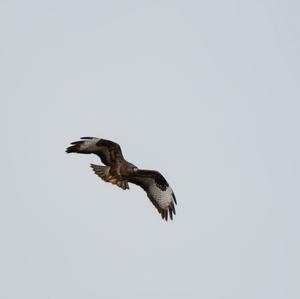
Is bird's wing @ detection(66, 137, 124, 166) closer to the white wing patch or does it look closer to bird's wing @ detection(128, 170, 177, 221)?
bird's wing @ detection(128, 170, 177, 221)

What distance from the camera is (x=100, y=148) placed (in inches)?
695

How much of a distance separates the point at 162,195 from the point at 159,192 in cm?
10

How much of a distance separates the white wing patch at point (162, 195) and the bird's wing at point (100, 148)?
1.35 m

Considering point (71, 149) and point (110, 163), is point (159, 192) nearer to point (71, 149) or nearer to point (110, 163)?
point (110, 163)

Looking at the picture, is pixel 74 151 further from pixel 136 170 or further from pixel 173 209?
pixel 173 209

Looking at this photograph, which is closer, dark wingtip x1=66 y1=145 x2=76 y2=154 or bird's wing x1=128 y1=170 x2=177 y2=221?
dark wingtip x1=66 y1=145 x2=76 y2=154

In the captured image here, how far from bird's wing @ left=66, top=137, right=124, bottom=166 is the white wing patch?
4.42 feet

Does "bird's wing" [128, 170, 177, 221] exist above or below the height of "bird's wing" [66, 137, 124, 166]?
below

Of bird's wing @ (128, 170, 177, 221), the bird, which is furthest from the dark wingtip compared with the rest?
bird's wing @ (128, 170, 177, 221)

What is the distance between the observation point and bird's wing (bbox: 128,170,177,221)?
60.0ft

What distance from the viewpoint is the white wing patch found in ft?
60.4

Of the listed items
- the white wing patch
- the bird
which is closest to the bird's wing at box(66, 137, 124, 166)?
the bird

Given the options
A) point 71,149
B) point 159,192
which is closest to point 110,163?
point 71,149

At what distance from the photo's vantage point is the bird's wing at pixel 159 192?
18.3 metres
